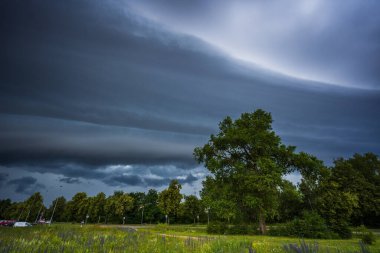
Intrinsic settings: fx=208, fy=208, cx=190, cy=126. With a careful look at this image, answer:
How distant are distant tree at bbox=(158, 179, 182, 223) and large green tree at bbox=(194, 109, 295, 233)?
4052cm

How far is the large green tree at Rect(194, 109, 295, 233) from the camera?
27328mm

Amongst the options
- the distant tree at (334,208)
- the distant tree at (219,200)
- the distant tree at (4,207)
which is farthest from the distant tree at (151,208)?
the distant tree at (4,207)

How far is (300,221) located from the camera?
27500 mm

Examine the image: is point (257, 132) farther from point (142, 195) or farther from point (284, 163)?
point (142, 195)

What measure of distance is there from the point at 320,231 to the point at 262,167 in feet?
34.5

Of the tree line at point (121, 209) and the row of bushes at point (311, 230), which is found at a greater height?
the tree line at point (121, 209)

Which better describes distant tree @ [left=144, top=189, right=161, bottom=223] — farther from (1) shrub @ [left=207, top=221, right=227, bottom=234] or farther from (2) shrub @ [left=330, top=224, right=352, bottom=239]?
(2) shrub @ [left=330, top=224, right=352, bottom=239]

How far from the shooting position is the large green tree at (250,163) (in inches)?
1076

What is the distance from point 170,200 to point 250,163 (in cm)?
4642

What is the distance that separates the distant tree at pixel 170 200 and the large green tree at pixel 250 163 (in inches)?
1595

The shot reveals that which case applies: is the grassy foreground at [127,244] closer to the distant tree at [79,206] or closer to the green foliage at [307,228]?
the green foliage at [307,228]

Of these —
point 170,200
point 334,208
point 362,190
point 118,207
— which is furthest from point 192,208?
point 334,208

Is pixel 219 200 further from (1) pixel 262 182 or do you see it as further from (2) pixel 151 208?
(2) pixel 151 208

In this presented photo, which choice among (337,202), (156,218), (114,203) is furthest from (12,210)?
(337,202)
